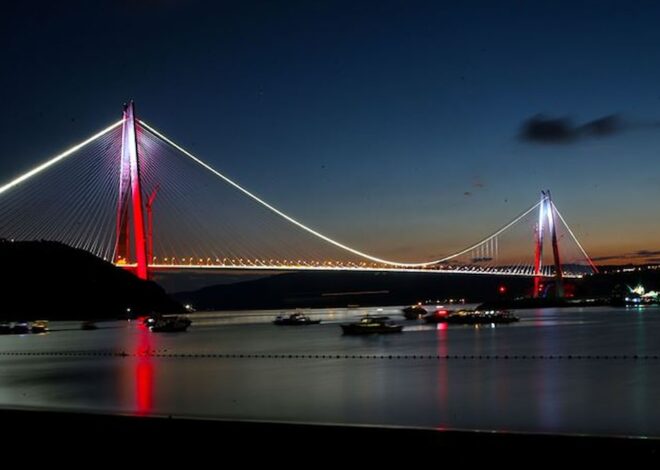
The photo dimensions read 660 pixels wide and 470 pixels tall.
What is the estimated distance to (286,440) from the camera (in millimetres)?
6781

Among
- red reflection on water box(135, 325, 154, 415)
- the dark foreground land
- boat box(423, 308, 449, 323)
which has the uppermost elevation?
the dark foreground land

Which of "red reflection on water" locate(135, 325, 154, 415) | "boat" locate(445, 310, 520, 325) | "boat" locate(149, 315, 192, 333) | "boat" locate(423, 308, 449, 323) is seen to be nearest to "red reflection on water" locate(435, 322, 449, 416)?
"red reflection on water" locate(135, 325, 154, 415)

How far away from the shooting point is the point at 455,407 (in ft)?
37.7

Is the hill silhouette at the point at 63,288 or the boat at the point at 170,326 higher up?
the hill silhouette at the point at 63,288

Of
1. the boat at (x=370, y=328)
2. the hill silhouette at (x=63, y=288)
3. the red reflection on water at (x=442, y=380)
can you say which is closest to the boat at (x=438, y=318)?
the boat at (x=370, y=328)

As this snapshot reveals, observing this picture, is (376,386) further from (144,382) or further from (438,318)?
(438,318)

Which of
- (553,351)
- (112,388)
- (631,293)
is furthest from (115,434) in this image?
(631,293)

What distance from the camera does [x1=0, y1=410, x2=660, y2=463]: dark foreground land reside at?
5.97 m

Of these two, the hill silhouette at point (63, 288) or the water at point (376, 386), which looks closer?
the water at point (376, 386)

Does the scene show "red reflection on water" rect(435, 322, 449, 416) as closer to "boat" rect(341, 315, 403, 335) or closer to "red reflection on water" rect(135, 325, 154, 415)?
"red reflection on water" rect(135, 325, 154, 415)

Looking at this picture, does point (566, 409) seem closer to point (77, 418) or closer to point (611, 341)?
point (77, 418)

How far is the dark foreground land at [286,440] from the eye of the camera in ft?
19.6

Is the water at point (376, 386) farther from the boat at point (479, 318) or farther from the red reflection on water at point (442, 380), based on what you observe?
the boat at point (479, 318)

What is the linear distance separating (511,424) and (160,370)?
1015 cm
